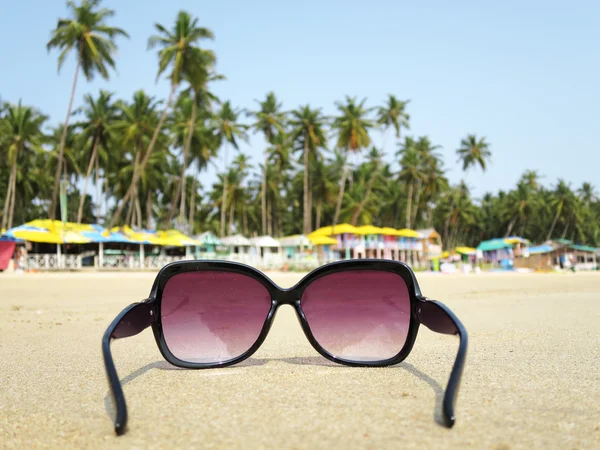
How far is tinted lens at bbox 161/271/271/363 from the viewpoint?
196 cm

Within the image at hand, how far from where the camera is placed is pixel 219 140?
4381cm

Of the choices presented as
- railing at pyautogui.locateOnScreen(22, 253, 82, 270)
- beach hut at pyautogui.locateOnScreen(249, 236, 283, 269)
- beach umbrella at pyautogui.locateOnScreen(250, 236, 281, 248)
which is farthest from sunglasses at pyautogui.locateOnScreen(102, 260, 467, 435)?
beach umbrella at pyautogui.locateOnScreen(250, 236, 281, 248)

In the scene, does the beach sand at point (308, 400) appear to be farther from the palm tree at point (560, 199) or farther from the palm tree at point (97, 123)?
the palm tree at point (560, 199)

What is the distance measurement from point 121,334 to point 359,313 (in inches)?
37.0

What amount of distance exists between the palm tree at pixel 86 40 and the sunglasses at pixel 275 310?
98.0ft

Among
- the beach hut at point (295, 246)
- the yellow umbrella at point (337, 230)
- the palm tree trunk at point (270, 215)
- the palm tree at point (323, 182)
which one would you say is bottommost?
the beach hut at point (295, 246)

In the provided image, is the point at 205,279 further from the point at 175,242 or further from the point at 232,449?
the point at 175,242

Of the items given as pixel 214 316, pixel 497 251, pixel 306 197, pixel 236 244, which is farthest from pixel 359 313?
pixel 497 251

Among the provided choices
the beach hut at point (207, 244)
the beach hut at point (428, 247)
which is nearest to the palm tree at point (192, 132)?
the beach hut at point (207, 244)

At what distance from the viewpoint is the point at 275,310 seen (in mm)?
1995

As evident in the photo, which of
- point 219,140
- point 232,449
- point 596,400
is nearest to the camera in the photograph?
point 232,449

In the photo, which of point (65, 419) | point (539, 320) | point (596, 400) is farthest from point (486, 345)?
point (65, 419)

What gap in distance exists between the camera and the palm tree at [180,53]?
30.9 m

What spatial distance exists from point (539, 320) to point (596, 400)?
262 centimetres
